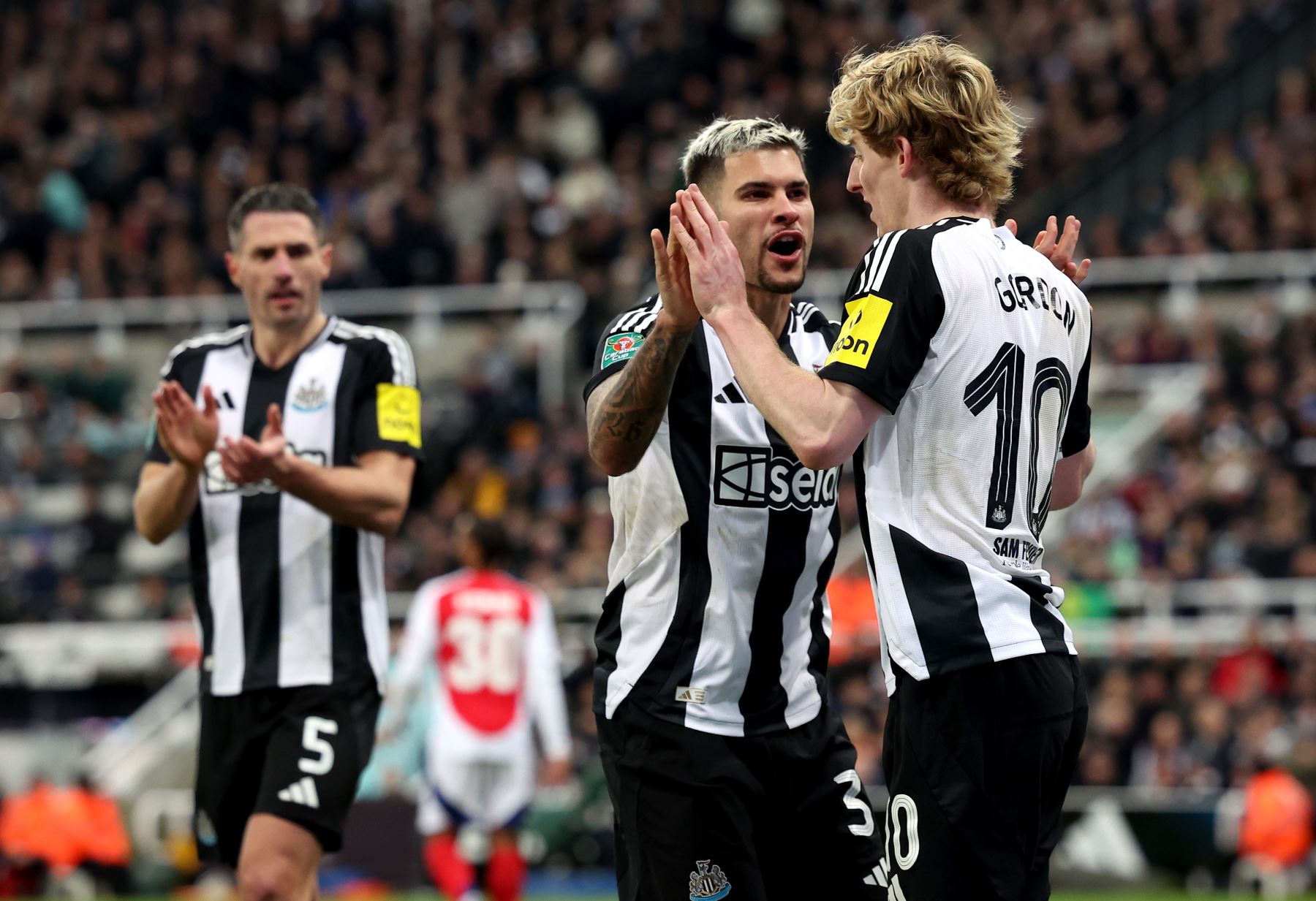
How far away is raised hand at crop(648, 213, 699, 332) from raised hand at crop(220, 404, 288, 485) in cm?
172

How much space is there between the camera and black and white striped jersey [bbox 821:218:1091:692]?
14.4ft

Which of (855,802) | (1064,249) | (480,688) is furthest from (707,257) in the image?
(480,688)

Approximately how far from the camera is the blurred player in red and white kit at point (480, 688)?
11.9 metres

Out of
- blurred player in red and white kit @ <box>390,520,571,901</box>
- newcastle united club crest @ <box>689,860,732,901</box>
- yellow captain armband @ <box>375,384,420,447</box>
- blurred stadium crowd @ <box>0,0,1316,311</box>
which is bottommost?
blurred player in red and white kit @ <box>390,520,571,901</box>

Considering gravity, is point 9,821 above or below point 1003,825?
below

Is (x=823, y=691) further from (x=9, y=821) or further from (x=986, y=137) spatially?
(x=9, y=821)

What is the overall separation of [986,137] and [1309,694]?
1139cm

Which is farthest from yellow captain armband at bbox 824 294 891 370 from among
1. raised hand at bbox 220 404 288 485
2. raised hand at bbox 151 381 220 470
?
raised hand at bbox 151 381 220 470

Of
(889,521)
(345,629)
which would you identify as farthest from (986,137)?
(345,629)

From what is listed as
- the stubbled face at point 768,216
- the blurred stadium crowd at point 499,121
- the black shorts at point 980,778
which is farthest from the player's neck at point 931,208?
the blurred stadium crowd at point 499,121

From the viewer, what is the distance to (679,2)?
2375 centimetres

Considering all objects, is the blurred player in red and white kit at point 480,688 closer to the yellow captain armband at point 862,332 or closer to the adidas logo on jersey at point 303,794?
the adidas logo on jersey at point 303,794

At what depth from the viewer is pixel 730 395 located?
212 inches

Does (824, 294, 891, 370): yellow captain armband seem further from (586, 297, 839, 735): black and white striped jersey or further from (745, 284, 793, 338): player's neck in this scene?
(745, 284, 793, 338): player's neck
